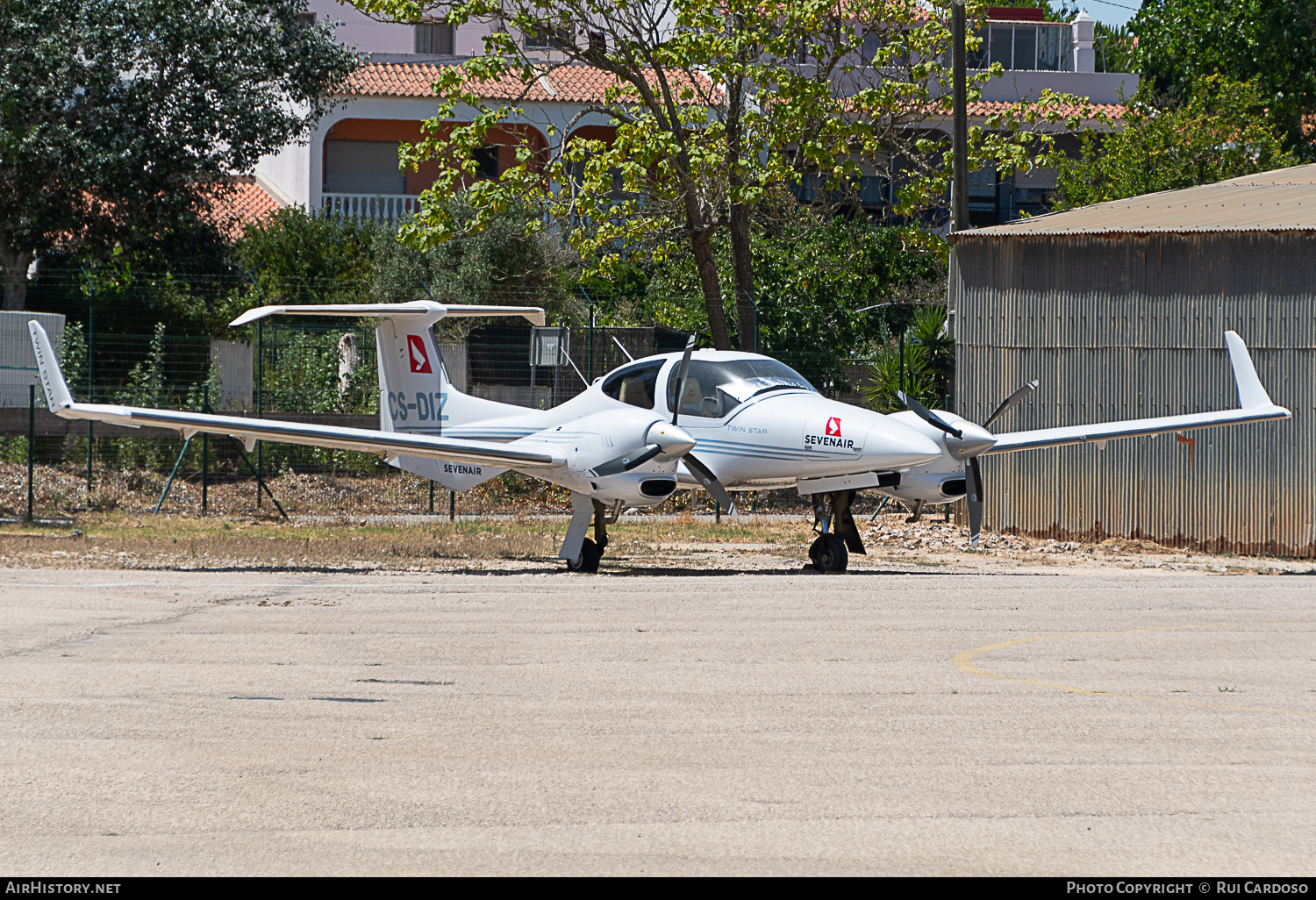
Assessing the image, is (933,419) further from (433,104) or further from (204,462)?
(433,104)

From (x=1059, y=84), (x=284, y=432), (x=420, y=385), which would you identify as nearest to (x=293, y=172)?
(x=420, y=385)

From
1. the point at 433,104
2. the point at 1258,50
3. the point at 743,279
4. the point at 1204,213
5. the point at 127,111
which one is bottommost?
the point at 743,279

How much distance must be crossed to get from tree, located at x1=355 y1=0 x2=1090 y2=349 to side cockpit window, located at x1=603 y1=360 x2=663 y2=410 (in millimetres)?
7666

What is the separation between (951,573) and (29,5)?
21946 mm

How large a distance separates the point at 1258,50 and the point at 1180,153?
766cm

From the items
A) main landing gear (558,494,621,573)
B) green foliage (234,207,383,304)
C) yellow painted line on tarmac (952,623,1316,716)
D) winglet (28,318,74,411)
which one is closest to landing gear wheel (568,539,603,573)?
main landing gear (558,494,621,573)

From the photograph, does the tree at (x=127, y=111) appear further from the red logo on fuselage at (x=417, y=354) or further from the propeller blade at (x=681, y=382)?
the propeller blade at (x=681, y=382)

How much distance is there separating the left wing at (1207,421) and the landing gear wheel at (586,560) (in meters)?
5.19

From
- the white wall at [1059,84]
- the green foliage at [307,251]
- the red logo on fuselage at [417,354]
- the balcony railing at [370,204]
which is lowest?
the red logo on fuselage at [417,354]

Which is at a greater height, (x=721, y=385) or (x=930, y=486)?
(x=721, y=385)

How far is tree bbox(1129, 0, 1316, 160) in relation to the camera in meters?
39.7

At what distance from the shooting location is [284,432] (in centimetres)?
1603

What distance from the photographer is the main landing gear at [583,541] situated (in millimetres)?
16578

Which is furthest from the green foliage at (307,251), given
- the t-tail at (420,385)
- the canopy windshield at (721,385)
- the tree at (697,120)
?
the canopy windshield at (721,385)
